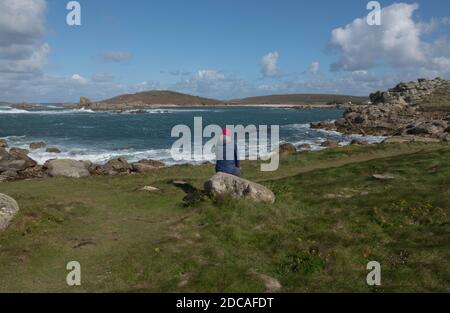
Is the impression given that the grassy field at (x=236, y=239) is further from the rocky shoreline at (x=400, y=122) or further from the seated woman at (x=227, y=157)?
the rocky shoreline at (x=400, y=122)

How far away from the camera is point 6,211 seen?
47.5ft

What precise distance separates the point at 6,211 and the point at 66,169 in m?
17.9

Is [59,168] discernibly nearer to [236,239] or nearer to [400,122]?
[236,239]

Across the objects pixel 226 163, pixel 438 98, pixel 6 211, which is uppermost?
pixel 438 98

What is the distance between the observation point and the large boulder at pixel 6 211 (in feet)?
46.3

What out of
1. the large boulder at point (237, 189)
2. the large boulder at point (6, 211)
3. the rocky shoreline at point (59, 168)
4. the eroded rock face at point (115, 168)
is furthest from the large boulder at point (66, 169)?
the large boulder at point (237, 189)

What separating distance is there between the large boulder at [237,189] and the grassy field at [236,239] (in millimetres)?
542

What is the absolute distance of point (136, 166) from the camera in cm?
3581

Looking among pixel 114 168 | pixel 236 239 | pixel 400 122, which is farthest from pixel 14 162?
pixel 400 122

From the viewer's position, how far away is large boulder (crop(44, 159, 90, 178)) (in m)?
31.2

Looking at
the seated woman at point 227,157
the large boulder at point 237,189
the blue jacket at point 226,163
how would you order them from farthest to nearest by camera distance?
the blue jacket at point 226,163 → the seated woman at point 227,157 → the large boulder at point 237,189
